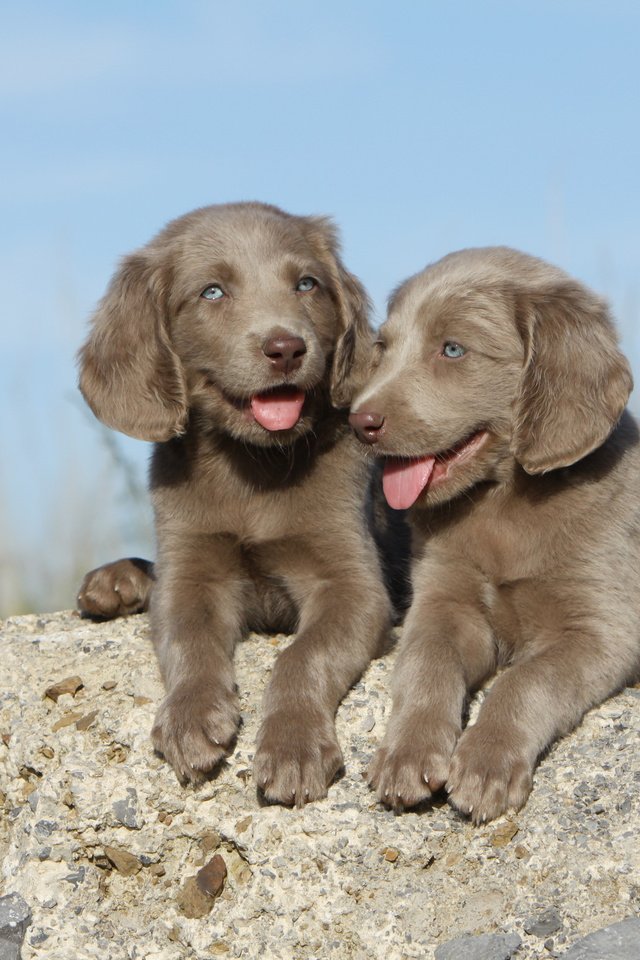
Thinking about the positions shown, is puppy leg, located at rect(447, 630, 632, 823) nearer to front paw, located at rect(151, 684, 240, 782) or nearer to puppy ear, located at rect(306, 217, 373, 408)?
front paw, located at rect(151, 684, 240, 782)

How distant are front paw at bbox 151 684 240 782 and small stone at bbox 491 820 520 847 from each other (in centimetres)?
87

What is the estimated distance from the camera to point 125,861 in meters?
4.08

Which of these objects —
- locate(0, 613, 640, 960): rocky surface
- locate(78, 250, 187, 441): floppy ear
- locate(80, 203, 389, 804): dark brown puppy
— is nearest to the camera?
locate(0, 613, 640, 960): rocky surface

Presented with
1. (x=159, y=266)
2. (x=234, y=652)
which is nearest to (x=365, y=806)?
(x=234, y=652)

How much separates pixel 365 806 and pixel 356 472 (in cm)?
157

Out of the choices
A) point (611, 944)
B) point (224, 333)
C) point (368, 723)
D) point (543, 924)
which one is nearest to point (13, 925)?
point (368, 723)

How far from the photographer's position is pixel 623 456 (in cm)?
473

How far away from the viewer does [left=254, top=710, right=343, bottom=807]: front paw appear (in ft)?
12.7

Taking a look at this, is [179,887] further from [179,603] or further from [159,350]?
[159,350]

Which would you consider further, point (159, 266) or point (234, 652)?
point (159, 266)

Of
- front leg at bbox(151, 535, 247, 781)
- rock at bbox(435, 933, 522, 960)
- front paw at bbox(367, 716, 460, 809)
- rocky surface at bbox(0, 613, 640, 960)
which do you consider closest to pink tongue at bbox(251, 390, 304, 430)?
front leg at bbox(151, 535, 247, 781)

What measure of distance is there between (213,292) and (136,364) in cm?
41

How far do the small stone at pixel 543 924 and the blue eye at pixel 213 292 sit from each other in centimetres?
262

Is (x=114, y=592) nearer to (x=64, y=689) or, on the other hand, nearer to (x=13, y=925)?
(x=64, y=689)
